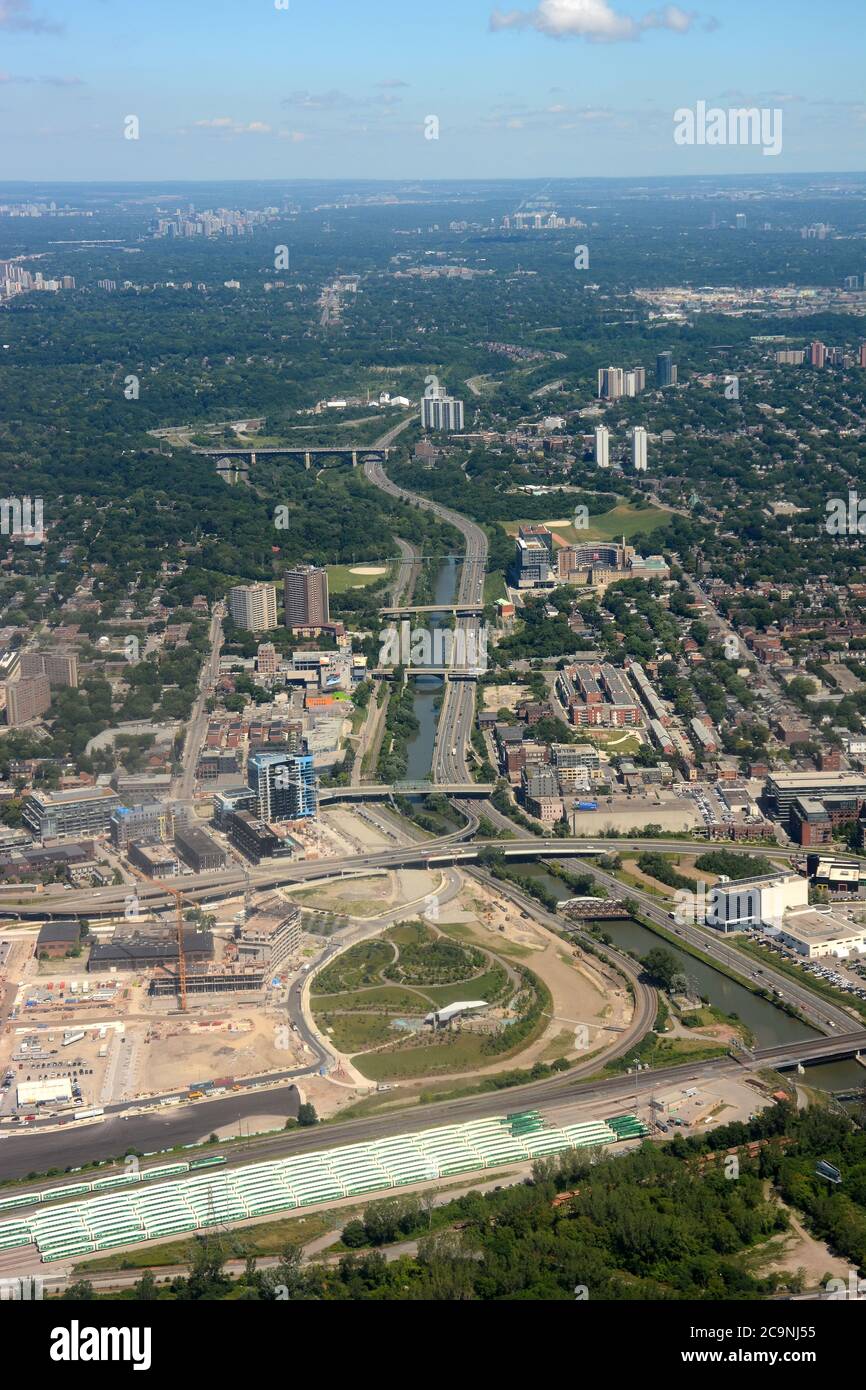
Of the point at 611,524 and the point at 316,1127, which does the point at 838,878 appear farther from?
the point at 611,524

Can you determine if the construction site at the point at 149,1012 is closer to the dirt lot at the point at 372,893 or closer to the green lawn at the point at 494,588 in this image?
the dirt lot at the point at 372,893

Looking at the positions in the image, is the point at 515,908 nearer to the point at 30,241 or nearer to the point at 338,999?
the point at 338,999

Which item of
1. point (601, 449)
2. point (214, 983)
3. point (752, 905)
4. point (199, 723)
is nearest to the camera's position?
point (214, 983)

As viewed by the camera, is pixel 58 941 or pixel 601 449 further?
pixel 601 449

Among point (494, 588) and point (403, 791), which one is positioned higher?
point (494, 588)

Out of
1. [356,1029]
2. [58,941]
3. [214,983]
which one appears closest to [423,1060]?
[356,1029]

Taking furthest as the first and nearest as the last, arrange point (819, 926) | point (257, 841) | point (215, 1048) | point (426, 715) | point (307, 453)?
point (307, 453), point (426, 715), point (257, 841), point (819, 926), point (215, 1048)

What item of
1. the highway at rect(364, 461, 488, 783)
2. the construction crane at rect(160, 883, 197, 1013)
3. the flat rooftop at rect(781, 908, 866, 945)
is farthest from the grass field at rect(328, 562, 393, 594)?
the flat rooftop at rect(781, 908, 866, 945)

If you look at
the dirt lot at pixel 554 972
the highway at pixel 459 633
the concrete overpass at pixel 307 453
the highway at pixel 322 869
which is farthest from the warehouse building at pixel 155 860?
the concrete overpass at pixel 307 453

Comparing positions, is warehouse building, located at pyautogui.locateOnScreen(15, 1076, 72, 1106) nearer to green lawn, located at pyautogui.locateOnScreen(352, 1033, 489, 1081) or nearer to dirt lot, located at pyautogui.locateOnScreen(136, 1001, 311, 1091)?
dirt lot, located at pyautogui.locateOnScreen(136, 1001, 311, 1091)

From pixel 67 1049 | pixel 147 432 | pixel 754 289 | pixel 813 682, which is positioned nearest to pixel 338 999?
pixel 67 1049

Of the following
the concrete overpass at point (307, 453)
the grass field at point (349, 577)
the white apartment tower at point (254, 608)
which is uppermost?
the concrete overpass at point (307, 453)
